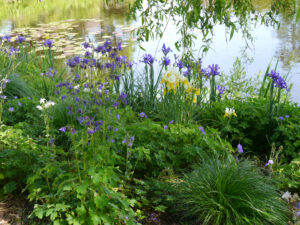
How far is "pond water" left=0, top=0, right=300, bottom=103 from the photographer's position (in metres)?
6.90

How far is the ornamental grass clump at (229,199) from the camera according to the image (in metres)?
2.29

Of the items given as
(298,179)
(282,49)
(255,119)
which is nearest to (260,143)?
(255,119)

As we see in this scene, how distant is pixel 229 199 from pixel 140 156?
701 mm

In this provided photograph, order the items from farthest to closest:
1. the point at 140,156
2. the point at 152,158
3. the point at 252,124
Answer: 1. the point at 252,124
2. the point at 152,158
3. the point at 140,156

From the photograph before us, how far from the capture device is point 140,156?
2586 millimetres

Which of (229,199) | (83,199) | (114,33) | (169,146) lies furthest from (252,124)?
(114,33)

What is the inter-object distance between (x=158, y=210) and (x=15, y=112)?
6.08 feet

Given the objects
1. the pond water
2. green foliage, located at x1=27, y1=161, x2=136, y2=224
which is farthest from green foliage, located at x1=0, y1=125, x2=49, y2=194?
the pond water

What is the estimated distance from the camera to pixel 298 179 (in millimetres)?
2807

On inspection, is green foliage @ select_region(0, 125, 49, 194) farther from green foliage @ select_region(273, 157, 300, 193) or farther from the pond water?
the pond water

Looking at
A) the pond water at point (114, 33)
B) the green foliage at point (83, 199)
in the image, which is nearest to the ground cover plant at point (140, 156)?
the green foliage at point (83, 199)

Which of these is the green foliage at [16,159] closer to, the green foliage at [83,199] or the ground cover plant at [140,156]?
the ground cover plant at [140,156]

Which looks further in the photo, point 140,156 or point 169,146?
point 169,146

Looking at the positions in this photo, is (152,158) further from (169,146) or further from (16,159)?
(16,159)
